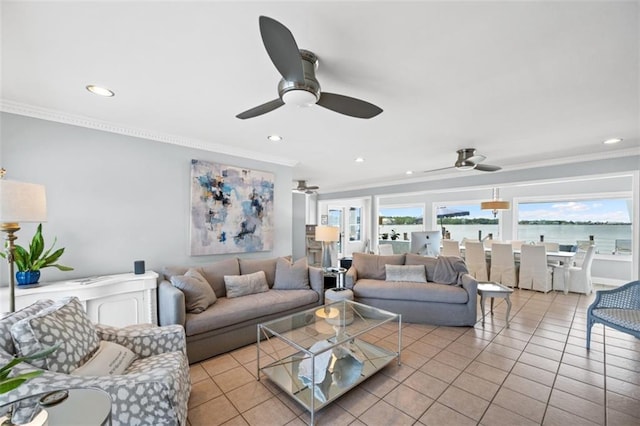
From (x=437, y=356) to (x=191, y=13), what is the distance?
134 inches

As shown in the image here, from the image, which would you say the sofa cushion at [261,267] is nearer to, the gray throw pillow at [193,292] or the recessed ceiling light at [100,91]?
the gray throw pillow at [193,292]

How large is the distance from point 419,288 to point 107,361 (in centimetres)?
331

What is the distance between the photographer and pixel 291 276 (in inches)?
141

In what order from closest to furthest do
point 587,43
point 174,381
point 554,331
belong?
point 174,381
point 587,43
point 554,331

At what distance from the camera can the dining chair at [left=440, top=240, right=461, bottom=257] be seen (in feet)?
19.9

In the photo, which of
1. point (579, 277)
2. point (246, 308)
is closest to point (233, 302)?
point (246, 308)

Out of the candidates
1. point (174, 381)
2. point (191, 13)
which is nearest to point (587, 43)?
point (191, 13)

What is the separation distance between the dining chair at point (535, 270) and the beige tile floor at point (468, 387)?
6.66ft

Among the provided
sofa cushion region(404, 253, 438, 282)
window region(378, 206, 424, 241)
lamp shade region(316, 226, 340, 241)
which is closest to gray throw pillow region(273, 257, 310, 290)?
lamp shade region(316, 226, 340, 241)

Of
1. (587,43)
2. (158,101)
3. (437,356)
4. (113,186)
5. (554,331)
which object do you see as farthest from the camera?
(554,331)

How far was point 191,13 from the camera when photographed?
1.34 metres

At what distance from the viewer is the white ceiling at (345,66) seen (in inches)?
53.1

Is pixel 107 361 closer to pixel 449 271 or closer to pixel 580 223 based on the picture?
pixel 449 271

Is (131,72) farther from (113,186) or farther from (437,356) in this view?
(437,356)
